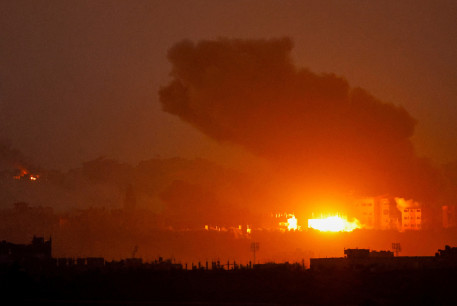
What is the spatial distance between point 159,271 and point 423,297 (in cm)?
1435

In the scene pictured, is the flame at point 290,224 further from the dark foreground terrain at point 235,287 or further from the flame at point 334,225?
the dark foreground terrain at point 235,287

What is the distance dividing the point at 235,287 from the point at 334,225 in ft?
244

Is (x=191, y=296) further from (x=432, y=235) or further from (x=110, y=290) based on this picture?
(x=432, y=235)

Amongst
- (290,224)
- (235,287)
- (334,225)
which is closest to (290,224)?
(290,224)

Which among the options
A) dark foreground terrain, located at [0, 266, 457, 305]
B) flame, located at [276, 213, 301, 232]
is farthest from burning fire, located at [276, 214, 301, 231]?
dark foreground terrain, located at [0, 266, 457, 305]

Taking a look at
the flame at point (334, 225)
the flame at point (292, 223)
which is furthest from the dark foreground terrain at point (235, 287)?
the flame at point (292, 223)

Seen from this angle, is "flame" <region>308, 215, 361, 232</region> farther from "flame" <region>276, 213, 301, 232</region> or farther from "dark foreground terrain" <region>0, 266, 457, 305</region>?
"dark foreground terrain" <region>0, 266, 457, 305</region>

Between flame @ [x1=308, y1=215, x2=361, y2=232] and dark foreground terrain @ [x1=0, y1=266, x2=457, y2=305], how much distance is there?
6928cm

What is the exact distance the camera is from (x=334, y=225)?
103062 millimetres

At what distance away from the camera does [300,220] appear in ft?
362

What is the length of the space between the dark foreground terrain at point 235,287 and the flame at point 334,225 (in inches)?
2728

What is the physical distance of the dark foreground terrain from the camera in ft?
94.1

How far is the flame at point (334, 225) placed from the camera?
103m

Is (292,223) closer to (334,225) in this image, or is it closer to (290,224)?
(290,224)
